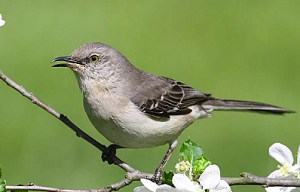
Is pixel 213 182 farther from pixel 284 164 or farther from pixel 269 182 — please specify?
pixel 284 164

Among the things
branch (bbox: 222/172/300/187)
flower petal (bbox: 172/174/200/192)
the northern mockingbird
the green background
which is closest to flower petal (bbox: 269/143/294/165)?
branch (bbox: 222/172/300/187)

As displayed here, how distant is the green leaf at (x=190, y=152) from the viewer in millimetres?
3043

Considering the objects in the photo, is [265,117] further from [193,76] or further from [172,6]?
[172,6]

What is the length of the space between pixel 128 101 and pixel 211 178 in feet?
8.25

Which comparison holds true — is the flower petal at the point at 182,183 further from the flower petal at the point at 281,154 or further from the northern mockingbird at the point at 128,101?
the northern mockingbird at the point at 128,101

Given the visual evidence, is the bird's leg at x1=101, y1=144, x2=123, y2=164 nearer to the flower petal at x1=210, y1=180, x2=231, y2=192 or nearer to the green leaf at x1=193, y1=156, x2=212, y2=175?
the green leaf at x1=193, y1=156, x2=212, y2=175

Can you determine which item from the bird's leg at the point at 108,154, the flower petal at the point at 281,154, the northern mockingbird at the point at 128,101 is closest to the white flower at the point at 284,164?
the flower petal at the point at 281,154

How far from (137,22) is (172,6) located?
1.17 m

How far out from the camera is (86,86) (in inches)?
195

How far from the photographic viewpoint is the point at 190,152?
10.1 ft

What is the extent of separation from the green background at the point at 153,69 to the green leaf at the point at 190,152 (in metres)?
5.16

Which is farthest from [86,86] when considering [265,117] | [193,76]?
[193,76]

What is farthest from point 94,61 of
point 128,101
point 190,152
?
point 190,152

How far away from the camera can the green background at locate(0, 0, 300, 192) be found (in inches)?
348
